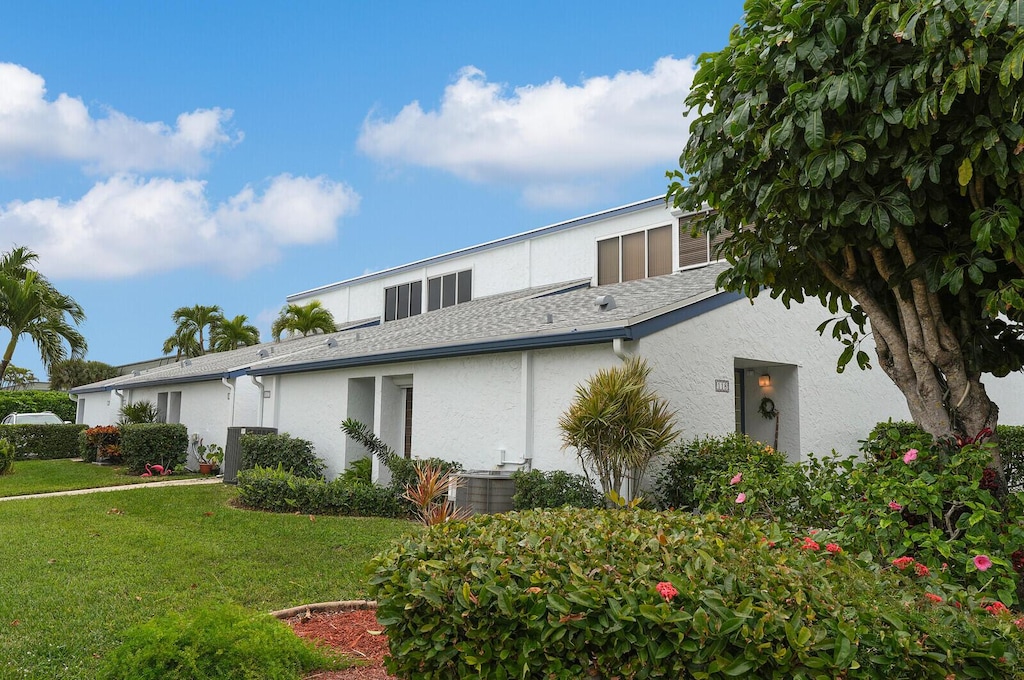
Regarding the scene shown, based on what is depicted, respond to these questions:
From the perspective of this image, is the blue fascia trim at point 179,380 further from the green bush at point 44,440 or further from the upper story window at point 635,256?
the upper story window at point 635,256

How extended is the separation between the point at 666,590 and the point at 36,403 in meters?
37.9

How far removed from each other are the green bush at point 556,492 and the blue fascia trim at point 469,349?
1.84m

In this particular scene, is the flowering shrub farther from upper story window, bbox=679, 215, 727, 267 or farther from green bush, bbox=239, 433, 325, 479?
green bush, bbox=239, 433, 325, 479

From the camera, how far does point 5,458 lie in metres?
19.5

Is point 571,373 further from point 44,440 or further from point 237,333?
point 237,333

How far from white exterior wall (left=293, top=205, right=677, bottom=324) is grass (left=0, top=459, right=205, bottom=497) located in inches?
486

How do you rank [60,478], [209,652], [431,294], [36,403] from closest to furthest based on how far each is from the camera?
[209,652] → [60,478] → [431,294] → [36,403]

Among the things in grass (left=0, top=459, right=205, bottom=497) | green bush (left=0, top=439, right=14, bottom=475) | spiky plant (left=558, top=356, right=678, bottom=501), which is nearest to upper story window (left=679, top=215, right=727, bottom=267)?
spiky plant (left=558, top=356, right=678, bottom=501)

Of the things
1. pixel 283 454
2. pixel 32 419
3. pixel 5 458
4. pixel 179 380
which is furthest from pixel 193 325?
pixel 283 454

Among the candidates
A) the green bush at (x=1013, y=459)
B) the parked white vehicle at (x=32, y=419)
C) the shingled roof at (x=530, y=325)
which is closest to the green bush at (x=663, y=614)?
the shingled roof at (x=530, y=325)

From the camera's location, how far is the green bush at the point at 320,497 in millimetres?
11922

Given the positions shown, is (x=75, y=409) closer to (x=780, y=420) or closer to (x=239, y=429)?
(x=239, y=429)

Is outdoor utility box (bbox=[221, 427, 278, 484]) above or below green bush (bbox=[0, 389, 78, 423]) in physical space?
below

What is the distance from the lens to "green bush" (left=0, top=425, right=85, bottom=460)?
25266mm
